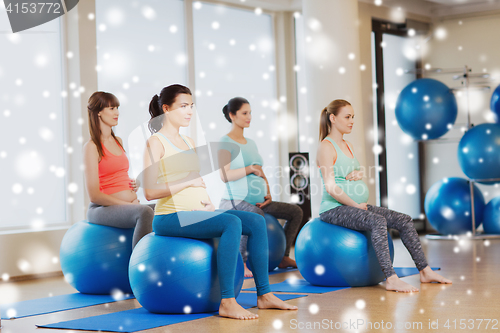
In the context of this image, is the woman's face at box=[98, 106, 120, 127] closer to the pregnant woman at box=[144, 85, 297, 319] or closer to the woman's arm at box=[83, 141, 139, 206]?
the woman's arm at box=[83, 141, 139, 206]

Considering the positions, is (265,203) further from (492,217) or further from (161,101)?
(492,217)

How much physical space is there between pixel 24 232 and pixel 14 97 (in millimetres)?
991

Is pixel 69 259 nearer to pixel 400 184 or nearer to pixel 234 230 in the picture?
pixel 234 230

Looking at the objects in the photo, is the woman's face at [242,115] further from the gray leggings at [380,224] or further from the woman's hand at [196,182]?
the woman's hand at [196,182]

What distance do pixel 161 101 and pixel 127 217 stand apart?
798 millimetres

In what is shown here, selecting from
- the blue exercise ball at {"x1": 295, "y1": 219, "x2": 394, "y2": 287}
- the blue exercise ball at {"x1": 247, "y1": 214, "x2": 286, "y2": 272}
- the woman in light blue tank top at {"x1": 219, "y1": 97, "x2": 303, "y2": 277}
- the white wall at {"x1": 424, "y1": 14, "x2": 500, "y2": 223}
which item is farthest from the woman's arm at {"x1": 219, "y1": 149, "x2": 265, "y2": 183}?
the white wall at {"x1": 424, "y1": 14, "x2": 500, "y2": 223}

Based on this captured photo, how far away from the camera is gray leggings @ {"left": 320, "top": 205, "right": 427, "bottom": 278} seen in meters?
3.28

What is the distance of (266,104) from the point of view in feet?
20.6

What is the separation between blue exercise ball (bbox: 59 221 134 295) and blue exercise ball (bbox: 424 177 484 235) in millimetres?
3598

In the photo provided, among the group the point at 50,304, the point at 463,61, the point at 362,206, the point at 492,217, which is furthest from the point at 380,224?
the point at 463,61

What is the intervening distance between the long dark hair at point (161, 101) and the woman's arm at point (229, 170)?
1.24m

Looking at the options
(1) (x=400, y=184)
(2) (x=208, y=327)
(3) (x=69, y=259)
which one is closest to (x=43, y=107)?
(3) (x=69, y=259)

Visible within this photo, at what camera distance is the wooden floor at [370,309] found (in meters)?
2.41

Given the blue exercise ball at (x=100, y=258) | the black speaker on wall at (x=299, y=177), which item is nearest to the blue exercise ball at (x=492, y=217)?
the black speaker on wall at (x=299, y=177)
